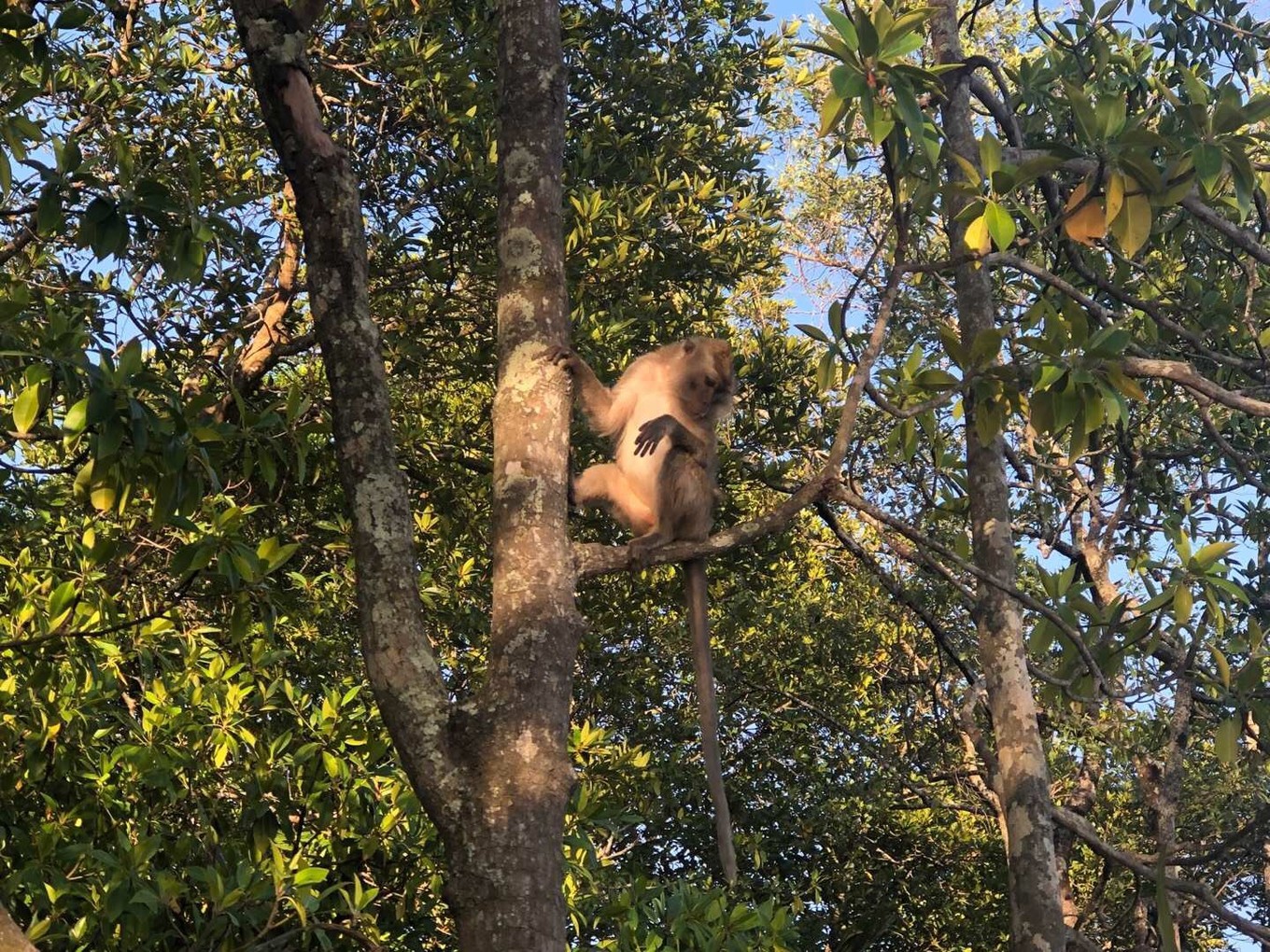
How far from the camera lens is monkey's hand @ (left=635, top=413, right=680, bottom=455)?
524cm

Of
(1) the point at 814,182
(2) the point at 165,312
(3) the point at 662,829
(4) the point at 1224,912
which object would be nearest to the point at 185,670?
(2) the point at 165,312

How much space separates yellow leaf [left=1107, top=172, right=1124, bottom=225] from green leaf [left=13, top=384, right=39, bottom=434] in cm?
261

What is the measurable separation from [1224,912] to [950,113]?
11.3 ft

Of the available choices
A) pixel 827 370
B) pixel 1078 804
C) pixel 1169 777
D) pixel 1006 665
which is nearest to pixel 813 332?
pixel 827 370

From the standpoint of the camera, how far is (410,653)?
7.86ft

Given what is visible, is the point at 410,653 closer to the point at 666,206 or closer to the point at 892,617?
the point at 666,206

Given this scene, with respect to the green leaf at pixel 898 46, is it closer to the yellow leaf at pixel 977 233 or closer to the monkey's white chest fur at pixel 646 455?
the yellow leaf at pixel 977 233

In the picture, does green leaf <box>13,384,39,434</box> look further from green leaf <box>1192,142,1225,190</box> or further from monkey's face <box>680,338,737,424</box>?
monkey's face <box>680,338,737,424</box>

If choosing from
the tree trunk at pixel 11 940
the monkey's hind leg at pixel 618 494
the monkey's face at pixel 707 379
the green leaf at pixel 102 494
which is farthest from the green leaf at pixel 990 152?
the tree trunk at pixel 11 940

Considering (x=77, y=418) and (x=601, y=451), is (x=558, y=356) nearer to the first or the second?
(x=77, y=418)

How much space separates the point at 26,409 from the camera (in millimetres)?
2510

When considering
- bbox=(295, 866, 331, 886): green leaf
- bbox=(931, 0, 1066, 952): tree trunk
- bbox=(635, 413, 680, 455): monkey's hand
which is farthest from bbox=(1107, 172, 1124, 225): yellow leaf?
bbox=(295, 866, 331, 886): green leaf

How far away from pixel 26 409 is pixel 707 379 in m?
3.45

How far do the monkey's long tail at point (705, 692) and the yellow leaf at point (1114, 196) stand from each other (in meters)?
1.61
